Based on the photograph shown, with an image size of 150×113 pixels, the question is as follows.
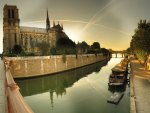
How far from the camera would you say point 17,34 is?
93.0 meters

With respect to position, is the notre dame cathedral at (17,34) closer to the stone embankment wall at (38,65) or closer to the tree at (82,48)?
the tree at (82,48)

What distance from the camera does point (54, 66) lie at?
4903cm

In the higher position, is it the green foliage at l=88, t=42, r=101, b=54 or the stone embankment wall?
the green foliage at l=88, t=42, r=101, b=54

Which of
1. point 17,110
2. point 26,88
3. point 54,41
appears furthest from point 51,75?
point 54,41

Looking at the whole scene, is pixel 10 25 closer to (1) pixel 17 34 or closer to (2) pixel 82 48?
(1) pixel 17 34

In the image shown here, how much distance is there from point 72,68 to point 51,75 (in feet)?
49.8

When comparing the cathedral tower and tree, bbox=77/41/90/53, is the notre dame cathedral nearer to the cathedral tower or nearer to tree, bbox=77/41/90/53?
the cathedral tower

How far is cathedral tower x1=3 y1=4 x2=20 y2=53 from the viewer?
295 feet

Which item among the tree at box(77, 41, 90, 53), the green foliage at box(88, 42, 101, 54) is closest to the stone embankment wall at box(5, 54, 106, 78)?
the tree at box(77, 41, 90, 53)

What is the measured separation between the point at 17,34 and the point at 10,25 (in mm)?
4751

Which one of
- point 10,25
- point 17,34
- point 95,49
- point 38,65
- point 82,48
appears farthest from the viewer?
point 95,49

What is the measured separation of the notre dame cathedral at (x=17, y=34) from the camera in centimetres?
9015

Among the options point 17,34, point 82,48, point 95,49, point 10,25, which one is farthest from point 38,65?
point 95,49

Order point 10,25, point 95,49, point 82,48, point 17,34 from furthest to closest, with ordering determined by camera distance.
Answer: point 95,49, point 82,48, point 17,34, point 10,25
